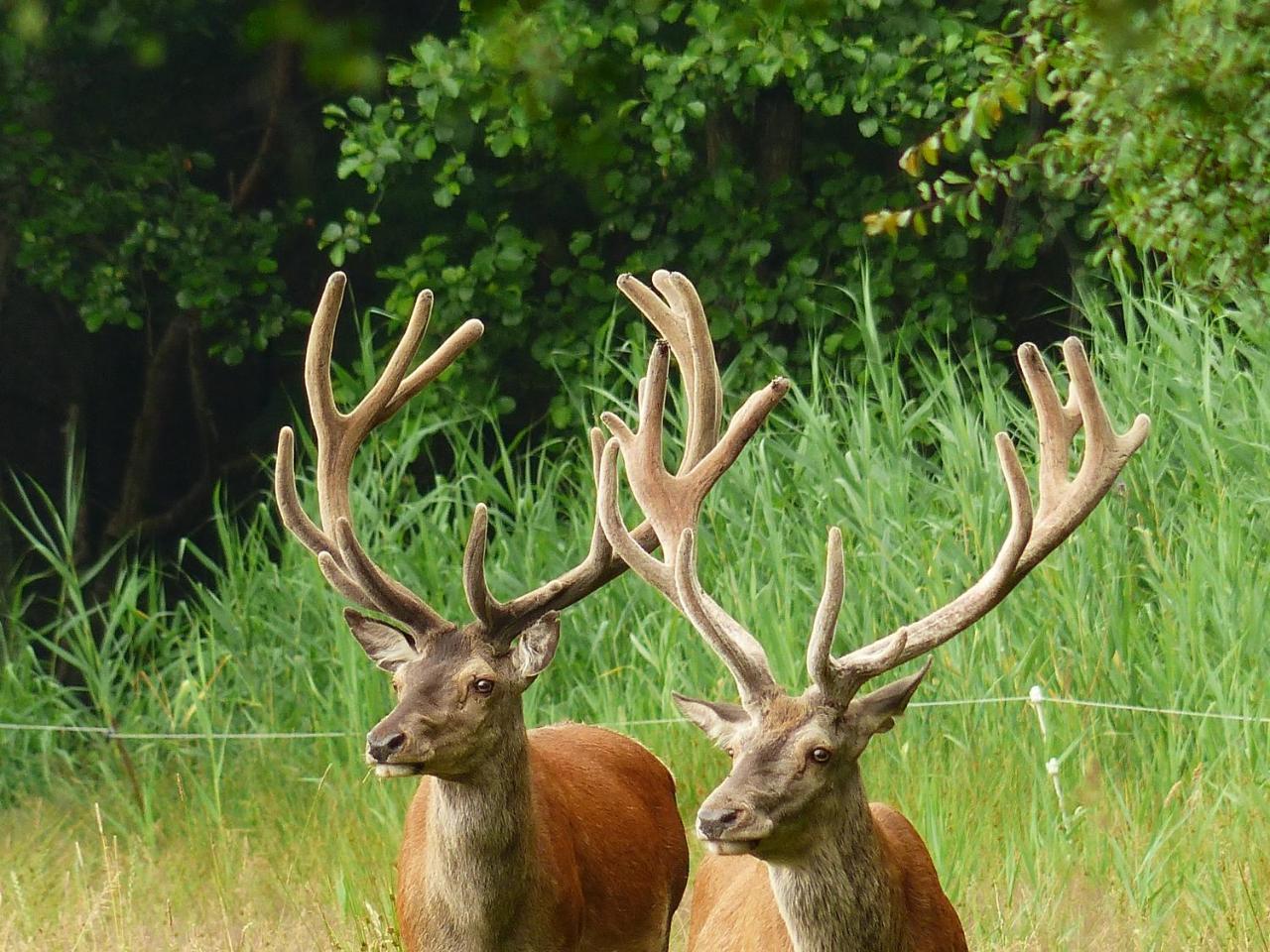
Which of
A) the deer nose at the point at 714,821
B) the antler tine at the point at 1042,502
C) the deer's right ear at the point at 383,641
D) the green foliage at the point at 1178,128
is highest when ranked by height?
the green foliage at the point at 1178,128

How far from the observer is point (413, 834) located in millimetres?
4438

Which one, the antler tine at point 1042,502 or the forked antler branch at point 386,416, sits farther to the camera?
the forked antler branch at point 386,416

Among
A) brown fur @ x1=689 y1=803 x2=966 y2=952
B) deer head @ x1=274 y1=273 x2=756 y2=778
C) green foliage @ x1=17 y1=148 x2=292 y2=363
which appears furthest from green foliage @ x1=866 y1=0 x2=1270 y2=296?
green foliage @ x1=17 y1=148 x2=292 y2=363

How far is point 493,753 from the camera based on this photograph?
163 inches

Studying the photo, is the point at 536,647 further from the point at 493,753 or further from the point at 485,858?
the point at 485,858

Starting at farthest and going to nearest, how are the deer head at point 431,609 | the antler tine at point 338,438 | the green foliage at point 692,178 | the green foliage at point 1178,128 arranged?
the green foliage at point 692,178 → the green foliage at point 1178,128 → the antler tine at point 338,438 → the deer head at point 431,609

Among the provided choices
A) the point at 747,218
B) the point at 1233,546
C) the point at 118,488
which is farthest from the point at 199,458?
the point at 1233,546

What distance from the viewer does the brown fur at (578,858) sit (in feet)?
13.8

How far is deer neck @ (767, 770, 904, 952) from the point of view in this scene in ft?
10.9

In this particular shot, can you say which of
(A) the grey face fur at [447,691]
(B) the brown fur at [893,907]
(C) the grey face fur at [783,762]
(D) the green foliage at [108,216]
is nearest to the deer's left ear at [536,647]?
A: (A) the grey face fur at [447,691]

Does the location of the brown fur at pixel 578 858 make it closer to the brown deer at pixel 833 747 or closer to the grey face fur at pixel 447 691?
the grey face fur at pixel 447 691

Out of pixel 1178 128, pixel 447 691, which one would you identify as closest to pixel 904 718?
pixel 1178 128

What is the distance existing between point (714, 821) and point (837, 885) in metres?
0.38

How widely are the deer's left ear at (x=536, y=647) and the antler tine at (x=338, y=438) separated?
274mm
